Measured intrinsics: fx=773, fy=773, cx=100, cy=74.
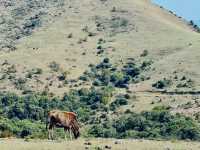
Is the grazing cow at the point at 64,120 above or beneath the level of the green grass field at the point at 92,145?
above

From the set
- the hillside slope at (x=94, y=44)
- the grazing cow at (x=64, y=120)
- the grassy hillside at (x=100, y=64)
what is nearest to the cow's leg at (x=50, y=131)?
the grazing cow at (x=64, y=120)

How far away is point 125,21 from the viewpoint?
171000 millimetres

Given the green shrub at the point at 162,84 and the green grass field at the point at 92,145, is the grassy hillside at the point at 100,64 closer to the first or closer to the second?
the green shrub at the point at 162,84

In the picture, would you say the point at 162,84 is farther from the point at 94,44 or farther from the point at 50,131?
the point at 50,131

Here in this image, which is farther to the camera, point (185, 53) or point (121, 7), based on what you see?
point (121, 7)

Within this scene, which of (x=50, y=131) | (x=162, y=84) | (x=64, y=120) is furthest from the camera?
(x=162, y=84)

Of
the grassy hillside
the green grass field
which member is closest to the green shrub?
the grassy hillside

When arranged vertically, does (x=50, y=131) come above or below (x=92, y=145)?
above

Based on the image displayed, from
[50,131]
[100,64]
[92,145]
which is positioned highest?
[100,64]

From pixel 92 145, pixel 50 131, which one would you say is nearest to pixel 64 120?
pixel 50 131

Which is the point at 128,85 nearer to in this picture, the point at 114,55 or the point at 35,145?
the point at 114,55

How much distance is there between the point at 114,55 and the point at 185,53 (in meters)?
15.2

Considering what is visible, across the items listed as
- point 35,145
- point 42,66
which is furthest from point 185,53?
point 35,145

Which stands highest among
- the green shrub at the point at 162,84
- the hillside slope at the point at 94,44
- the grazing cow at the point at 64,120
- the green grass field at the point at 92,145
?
the hillside slope at the point at 94,44
